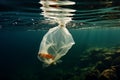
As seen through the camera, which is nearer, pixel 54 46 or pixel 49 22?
pixel 54 46

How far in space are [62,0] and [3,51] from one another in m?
89.8

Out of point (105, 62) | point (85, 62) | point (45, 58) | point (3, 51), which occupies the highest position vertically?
point (45, 58)

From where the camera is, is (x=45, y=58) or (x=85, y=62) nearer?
(x=45, y=58)

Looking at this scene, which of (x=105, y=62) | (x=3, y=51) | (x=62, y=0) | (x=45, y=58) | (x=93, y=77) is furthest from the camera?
(x=3, y=51)

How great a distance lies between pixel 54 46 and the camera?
6.01m

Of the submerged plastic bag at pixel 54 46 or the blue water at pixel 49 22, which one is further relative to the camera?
the blue water at pixel 49 22

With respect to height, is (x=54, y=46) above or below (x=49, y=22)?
above

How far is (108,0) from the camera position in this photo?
37.4 feet

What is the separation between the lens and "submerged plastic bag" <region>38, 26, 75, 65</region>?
567cm

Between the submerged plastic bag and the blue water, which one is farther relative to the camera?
the blue water

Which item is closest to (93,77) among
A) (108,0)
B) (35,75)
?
(108,0)

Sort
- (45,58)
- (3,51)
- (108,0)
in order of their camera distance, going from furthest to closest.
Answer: (3,51) → (108,0) → (45,58)

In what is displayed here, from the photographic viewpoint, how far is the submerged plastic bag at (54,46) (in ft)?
18.6

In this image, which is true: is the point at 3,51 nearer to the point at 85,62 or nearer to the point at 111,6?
the point at 85,62
